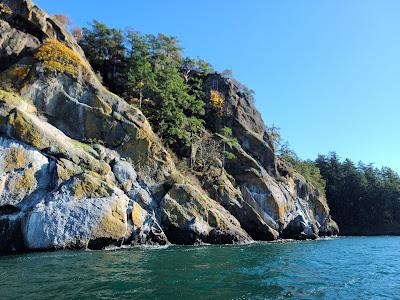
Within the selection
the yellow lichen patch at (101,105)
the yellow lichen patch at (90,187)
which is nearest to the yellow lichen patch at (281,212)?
the yellow lichen patch at (101,105)

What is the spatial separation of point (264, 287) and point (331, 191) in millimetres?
99745

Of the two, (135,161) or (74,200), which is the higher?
(135,161)

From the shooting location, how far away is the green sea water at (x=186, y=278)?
15.1 meters

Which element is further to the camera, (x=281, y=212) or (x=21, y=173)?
(x=281, y=212)

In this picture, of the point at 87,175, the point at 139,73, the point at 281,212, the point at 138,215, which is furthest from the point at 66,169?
the point at 281,212

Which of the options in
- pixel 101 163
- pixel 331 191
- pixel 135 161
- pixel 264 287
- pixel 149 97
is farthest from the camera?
pixel 331 191

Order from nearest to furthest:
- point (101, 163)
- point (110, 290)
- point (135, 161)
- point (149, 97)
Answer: point (110, 290) → point (101, 163) → point (135, 161) → point (149, 97)

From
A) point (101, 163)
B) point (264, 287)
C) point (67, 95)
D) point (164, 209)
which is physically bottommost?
point (264, 287)

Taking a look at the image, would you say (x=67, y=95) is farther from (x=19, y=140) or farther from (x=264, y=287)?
(x=264, y=287)

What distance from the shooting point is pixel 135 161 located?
40.8 m

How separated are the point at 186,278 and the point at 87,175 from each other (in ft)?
55.9

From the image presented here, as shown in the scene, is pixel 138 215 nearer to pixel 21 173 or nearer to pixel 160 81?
pixel 21 173

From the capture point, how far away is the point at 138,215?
→ 33.9 m

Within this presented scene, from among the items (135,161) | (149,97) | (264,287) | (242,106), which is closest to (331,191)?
(242,106)
